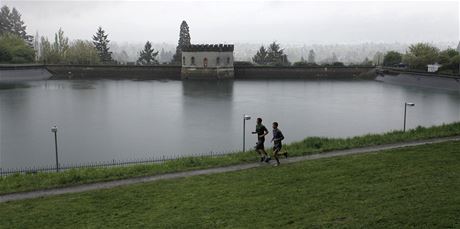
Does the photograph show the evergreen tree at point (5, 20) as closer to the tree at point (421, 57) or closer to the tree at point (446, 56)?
the tree at point (421, 57)

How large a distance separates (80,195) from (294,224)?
535 centimetres

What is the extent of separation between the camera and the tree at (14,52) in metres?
70.1

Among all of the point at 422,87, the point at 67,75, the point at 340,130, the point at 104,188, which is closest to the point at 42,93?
the point at 67,75

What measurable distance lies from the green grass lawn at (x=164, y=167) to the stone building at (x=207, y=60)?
51115 millimetres

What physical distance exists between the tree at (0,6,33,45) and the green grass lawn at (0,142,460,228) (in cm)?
9035

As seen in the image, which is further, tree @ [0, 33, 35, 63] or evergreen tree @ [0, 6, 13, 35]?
evergreen tree @ [0, 6, 13, 35]

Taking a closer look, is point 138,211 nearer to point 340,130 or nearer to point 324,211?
point 324,211

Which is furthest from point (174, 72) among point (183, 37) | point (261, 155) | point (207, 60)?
point (261, 155)

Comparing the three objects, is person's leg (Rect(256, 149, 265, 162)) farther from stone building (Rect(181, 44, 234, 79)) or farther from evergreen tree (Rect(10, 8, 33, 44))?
evergreen tree (Rect(10, 8, 33, 44))

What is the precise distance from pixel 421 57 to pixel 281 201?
6707 centimetres

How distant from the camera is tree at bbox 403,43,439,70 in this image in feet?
229

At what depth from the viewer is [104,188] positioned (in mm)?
11625

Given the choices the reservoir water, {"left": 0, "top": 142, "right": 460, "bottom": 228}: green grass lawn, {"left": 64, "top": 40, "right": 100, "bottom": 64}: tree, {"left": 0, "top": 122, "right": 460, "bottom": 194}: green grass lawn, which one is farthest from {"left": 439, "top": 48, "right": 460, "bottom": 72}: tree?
{"left": 64, "top": 40, "right": 100, "bottom": 64}: tree

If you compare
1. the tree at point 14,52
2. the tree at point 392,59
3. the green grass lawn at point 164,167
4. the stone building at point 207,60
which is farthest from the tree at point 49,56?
the green grass lawn at point 164,167
